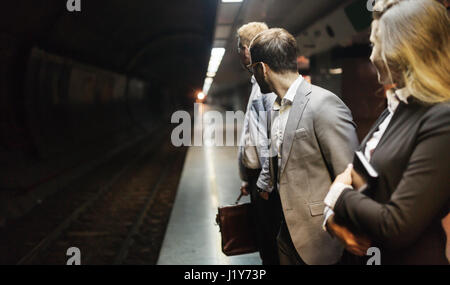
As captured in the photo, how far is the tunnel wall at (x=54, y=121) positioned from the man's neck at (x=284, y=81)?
694 centimetres

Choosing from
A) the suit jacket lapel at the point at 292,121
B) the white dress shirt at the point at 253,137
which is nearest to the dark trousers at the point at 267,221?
the white dress shirt at the point at 253,137

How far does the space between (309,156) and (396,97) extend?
27.7 inches

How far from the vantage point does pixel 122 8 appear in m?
12.6

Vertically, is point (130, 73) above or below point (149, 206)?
above

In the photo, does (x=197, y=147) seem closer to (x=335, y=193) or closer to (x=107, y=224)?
(x=107, y=224)

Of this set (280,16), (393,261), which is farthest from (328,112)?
(280,16)

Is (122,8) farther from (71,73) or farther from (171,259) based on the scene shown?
(171,259)

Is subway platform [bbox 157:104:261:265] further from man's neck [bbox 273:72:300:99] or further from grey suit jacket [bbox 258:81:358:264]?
man's neck [bbox 273:72:300:99]

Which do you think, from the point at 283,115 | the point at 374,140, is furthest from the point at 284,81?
the point at 374,140

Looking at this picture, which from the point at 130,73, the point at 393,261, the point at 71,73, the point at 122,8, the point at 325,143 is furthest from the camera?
the point at 130,73

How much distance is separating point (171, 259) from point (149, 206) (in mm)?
3361

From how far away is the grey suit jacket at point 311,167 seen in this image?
207 cm

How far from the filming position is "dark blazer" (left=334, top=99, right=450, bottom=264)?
4.04 ft

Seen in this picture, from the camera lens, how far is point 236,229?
2.99m
